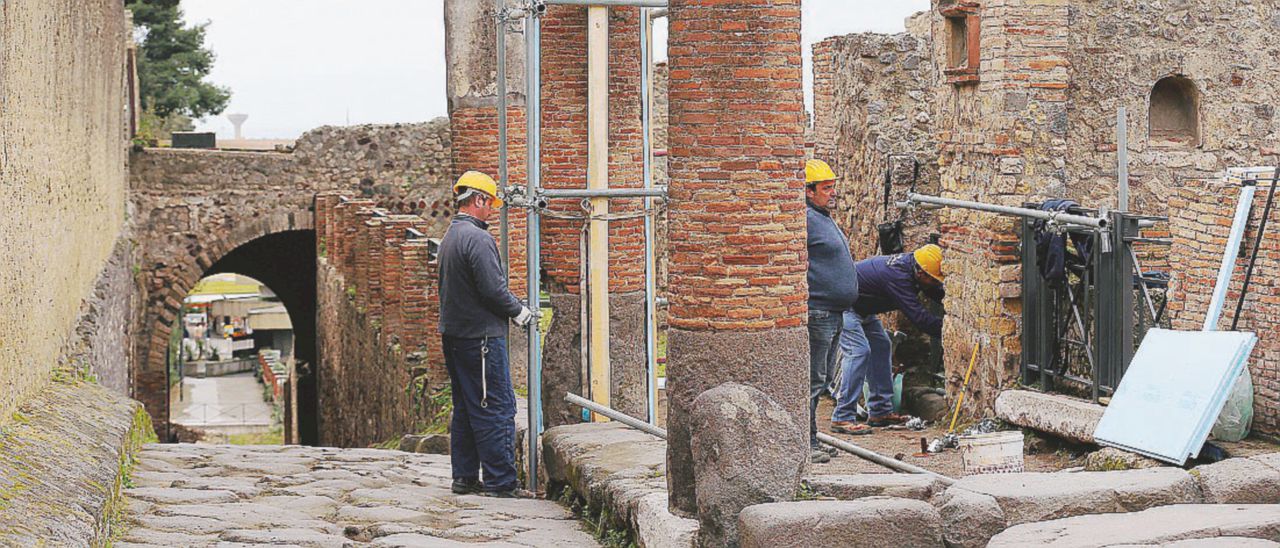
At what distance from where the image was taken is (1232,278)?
7.62 meters

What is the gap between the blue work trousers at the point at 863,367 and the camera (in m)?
10.7

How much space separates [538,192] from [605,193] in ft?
1.13

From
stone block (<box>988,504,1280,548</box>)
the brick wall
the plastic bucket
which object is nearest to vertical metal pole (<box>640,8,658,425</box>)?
the plastic bucket

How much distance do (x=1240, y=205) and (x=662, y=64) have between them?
14.7 meters

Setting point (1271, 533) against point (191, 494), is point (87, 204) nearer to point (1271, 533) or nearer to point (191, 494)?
point (191, 494)

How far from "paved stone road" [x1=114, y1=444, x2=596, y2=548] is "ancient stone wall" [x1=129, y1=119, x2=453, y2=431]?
12360 millimetres

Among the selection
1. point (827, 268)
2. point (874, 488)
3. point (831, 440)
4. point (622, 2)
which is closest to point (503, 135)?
point (622, 2)

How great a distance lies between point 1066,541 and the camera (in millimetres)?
4953

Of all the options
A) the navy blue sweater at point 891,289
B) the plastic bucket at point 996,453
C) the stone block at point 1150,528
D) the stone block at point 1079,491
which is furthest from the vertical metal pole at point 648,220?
the stone block at point 1150,528

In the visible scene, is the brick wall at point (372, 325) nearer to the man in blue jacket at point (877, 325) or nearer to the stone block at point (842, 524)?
the man in blue jacket at point (877, 325)

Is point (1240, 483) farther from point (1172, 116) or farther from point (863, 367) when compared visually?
point (1172, 116)

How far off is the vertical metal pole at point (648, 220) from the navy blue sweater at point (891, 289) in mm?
2405

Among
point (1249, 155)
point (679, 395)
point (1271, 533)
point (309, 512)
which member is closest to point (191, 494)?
point (309, 512)

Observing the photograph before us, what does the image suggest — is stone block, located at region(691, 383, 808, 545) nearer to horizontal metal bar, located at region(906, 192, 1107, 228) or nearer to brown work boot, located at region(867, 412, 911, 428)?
horizontal metal bar, located at region(906, 192, 1107, 228)
